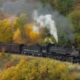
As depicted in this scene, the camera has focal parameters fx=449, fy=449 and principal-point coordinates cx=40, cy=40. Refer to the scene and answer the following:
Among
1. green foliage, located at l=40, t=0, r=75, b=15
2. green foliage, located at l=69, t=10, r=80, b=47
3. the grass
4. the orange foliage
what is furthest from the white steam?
the grass

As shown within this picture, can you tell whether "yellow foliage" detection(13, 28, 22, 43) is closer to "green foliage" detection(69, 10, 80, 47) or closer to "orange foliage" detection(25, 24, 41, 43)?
"orange foliage" detection(25, 24, 41, 43)

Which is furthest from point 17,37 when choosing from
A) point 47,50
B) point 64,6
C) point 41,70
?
point 41,70

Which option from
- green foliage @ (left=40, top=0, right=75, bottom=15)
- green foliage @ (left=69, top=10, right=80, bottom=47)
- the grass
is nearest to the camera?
the grass

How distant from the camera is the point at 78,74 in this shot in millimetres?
11211

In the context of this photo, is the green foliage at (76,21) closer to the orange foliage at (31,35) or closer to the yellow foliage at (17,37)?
the orange foliage at (31,35)

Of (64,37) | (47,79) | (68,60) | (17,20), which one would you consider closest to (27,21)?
(17,20)

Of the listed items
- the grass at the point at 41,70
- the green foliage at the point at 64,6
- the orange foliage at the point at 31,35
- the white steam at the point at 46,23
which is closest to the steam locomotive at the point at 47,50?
the grass at the point at 41,70

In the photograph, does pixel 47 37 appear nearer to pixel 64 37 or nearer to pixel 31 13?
pixel 64 37

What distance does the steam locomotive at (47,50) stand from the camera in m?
12.0

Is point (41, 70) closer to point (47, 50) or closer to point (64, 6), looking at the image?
point (47, 50)

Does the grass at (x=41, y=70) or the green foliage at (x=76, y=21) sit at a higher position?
the green foliage at (x=76, y=21)

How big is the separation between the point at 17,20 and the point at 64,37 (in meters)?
1.76

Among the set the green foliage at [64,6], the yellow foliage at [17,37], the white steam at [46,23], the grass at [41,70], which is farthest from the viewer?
the green foliage at [64,6]

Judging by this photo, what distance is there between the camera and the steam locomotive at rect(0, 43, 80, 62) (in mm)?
11984
